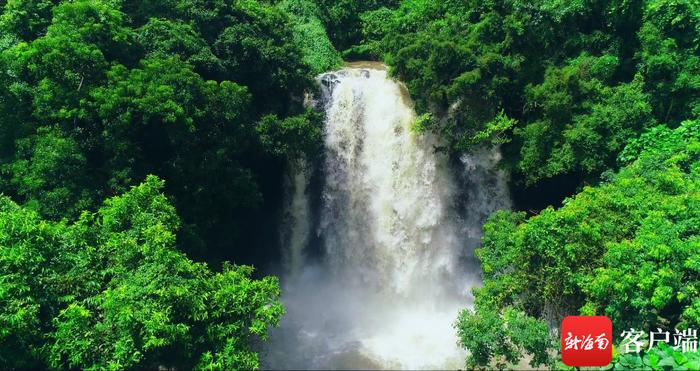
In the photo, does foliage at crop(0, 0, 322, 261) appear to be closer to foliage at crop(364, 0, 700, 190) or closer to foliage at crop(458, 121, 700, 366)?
foliage at crop(364, 0, 700, 190)

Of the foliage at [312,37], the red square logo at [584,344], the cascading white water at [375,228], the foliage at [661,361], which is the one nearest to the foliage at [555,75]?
the cascading white water at [375,228]

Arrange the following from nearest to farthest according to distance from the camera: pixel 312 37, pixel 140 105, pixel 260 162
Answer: pixel 140 105 < pixel 260 162 < pixel 312 37

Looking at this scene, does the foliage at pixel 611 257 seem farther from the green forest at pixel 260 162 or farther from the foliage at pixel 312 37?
the foliage at pixel 312 37

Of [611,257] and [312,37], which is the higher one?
[312,37]

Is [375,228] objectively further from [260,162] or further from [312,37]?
[312,37]

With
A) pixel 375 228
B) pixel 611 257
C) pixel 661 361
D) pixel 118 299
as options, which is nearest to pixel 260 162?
pixel 375 228

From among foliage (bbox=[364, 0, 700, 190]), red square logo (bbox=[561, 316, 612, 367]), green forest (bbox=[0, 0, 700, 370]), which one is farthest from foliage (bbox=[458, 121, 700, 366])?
foliage (bbox=[364, 0, 700, 190])

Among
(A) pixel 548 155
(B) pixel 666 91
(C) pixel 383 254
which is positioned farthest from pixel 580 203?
(C) pixel 383 254
